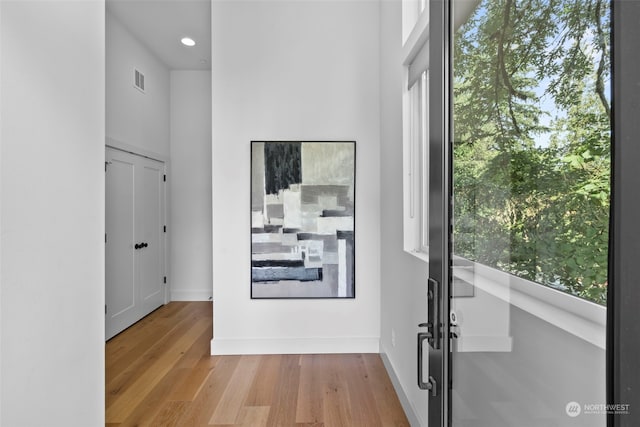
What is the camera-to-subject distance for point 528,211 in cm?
57

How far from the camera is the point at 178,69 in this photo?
4551mm

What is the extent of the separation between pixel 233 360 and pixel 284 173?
1.68 meters

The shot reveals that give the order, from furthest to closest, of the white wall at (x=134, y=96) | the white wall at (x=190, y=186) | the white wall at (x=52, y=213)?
1. the white wall at (x=190, y=186)
2. the white wall at (x=134, y=96)
3. the white wall at (x=52, y=213)

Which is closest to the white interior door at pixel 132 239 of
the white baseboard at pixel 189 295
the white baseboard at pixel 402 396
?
the white baseboard at pixel 189 295

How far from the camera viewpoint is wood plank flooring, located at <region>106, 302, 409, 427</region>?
6.55 ft

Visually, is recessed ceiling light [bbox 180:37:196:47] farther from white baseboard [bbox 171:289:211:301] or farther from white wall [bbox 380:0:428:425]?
white baseboard [bbox 171:289:211:301]

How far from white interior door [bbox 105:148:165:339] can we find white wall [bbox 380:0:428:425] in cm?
277

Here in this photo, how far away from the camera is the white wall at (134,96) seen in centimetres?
337

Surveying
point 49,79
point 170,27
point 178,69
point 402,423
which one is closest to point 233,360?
point 402,423

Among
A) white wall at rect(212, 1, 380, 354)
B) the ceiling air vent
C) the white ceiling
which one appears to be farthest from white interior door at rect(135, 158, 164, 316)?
white wall at rect(212, 1, 380, 354)

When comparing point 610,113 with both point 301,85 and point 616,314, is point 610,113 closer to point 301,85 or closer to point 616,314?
point 616,314

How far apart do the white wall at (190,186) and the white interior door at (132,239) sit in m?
0.26

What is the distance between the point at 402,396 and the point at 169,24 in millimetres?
4181

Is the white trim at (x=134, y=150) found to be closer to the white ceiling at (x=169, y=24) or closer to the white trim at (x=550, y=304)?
the white ceiling at (x=169, y=24)
